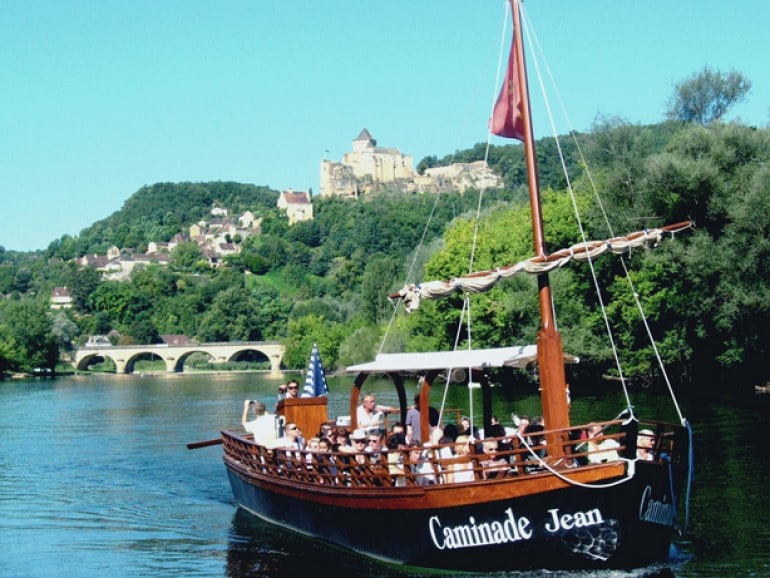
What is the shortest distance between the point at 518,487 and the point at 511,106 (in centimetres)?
632

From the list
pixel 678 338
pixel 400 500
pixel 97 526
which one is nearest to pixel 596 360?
pixel 678 338

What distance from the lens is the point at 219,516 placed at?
75.1ft

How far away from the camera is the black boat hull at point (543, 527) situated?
14672 millimetres

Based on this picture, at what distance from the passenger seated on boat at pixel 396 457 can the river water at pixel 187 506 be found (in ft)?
4.82

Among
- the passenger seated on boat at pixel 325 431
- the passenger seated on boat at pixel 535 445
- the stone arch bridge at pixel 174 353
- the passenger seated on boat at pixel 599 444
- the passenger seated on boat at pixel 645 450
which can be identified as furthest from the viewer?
the stone arch bridge at pixel 174 353

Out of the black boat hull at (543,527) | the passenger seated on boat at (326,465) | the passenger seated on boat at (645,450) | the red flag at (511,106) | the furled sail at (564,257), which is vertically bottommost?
the black boat hull at (543,527)

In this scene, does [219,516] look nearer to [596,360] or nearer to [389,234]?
[596,360]

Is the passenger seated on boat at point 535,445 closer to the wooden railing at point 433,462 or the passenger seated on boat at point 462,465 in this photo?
the wooden railing at point 433,462

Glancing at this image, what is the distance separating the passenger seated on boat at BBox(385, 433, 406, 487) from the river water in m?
1.47

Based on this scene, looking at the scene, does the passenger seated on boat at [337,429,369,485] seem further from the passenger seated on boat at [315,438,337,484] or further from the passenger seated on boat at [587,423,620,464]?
the passenger seated on boat at [587,423,620,464]

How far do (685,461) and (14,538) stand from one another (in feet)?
41.9

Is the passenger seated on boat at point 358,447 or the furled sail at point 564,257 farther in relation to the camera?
the passenger seated on boat at point 358,447

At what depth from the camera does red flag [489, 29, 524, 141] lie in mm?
17234

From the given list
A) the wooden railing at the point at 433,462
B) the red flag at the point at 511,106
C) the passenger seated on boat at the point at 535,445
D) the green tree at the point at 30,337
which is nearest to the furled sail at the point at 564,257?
the red flag at the point at 511,106
